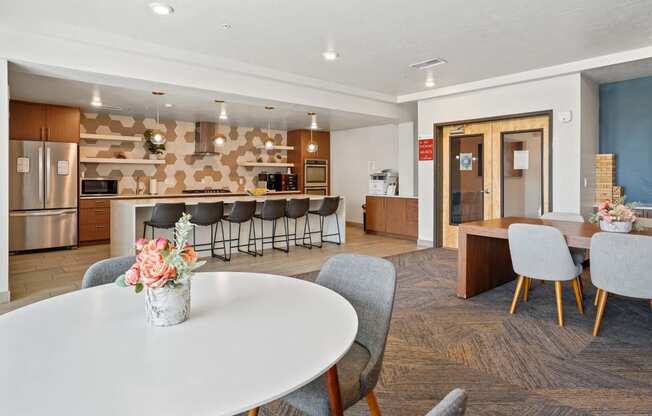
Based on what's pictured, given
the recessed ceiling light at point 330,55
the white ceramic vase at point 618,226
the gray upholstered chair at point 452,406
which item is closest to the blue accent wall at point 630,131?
the white ceramic vase at point 618,226

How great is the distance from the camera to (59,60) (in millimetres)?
4074

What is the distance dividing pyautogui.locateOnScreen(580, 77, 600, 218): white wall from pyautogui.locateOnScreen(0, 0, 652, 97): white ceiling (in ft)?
2.42

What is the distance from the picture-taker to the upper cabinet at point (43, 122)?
6.37 meters

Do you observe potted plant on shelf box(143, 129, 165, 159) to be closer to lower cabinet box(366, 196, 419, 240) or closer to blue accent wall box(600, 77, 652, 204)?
lower cabinet box(366, 196, 419, 240)

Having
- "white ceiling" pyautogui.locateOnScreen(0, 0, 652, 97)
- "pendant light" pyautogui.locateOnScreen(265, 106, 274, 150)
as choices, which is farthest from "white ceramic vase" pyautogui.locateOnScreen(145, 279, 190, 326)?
"pendant light" pyautogui.locateOnScreen(265, 106, 274, 150)

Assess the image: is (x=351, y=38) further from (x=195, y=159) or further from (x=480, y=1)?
(x=195, y=159)

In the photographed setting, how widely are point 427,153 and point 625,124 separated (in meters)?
2.76

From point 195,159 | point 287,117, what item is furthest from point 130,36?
point 195,159

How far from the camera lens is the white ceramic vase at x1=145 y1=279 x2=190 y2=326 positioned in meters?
1.33

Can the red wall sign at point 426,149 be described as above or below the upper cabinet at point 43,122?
below

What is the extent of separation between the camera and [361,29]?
13.2 ft

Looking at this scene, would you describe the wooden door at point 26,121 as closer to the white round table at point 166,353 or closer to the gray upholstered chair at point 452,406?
the white round table at point 166,353

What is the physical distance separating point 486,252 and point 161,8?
3.82 m

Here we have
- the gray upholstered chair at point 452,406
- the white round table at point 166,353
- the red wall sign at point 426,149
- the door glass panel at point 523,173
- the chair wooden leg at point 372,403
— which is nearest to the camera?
the gray upholstered chair at point 452,406
